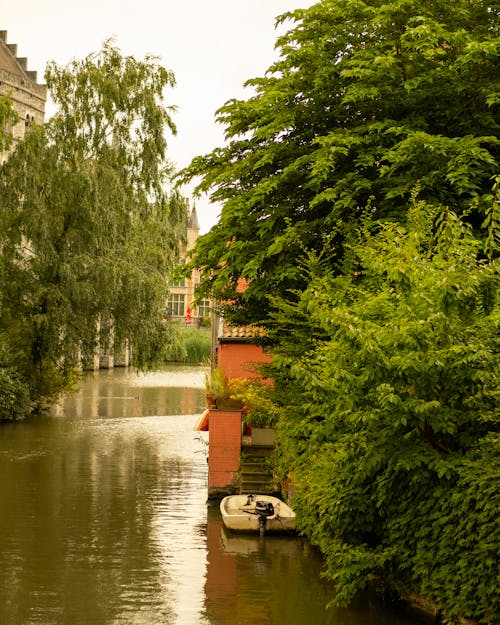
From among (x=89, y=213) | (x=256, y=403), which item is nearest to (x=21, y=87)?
(x=89, y=213)

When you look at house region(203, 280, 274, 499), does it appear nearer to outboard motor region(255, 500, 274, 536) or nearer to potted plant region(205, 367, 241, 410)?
potted plant region(205, 367, 241, 410)

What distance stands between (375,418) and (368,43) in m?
12.4

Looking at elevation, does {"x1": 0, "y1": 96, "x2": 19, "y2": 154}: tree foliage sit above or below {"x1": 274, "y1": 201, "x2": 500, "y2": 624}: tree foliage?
above

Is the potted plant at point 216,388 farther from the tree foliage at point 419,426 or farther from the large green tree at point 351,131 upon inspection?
the tree foliage at point 419,426

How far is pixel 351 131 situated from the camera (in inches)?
841

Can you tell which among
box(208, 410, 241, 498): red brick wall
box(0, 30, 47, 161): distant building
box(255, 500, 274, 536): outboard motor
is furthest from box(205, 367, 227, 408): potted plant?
box(0, 30, 47, 161): distant building

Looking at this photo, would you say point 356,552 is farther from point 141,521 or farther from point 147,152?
point 147,152

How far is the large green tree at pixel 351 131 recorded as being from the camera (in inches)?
789

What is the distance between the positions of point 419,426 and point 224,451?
12103 millimetres

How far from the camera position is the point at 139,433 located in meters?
40.0

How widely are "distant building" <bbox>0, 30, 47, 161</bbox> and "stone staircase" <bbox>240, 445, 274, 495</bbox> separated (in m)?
42.0

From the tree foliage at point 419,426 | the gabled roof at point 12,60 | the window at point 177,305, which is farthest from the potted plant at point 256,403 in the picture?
the window at point 177,305

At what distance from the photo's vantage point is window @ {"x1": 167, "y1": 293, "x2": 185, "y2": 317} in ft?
408

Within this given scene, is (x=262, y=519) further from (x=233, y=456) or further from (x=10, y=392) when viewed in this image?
(x=10, y=392)
